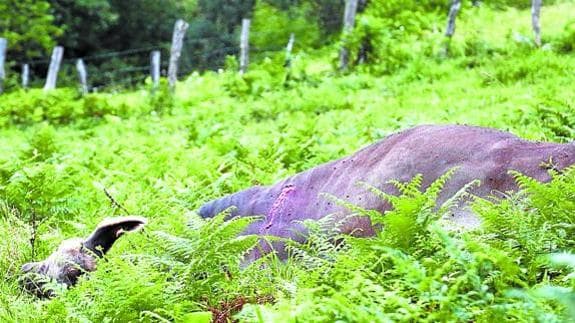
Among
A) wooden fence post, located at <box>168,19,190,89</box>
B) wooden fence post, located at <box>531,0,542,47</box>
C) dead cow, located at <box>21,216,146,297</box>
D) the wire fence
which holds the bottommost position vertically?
the wire fence

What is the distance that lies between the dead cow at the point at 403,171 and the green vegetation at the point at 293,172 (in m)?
0.24

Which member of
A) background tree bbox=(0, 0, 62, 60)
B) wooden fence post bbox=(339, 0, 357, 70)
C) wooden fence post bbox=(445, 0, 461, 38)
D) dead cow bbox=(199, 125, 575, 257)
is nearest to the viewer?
dead cow bbox=(199, 125, 575, 257)

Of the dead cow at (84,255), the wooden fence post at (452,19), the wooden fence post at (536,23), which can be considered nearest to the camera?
the dead cow at (84,255)

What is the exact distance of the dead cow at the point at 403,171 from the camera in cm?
353

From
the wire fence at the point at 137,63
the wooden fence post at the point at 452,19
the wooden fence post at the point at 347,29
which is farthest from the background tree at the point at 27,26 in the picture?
the wooden fence post at the point at 452,19

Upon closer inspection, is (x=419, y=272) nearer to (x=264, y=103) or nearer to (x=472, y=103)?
(x=472, y=103)

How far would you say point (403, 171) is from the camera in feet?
12.9

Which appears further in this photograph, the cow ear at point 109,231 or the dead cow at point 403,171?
the cow ear at point 109,231

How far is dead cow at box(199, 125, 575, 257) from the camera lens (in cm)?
353

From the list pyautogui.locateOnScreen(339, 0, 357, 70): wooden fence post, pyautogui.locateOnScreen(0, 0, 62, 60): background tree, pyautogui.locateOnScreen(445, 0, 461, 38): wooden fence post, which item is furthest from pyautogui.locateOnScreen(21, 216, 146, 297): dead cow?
Result: pyautogui.locateOnScreen(0, 0, 62, 60): background tree

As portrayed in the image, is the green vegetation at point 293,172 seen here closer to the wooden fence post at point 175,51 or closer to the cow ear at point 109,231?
the cow ear at point 109,231

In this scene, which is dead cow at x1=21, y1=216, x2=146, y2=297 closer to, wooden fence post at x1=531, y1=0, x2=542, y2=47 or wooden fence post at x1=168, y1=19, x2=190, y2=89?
wooden fence post at x1=531, y1=0, x2=542, y2=47

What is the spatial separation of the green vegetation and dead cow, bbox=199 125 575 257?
243 millimetres

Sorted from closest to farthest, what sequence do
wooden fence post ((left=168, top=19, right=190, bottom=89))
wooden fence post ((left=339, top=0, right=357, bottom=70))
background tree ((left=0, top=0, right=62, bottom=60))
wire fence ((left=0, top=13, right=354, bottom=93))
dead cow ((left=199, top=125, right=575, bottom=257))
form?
1. dead cow ((left=199, top=125, right=575, bottom=257))
2. wooden fence post ((left=168, top=19, right=190, bottom=89))
3. wooden fence post ((left=339, top=0, right=357, bottom=70))
4. wire fence ((left=0, top=13, right=354, bottom=93))
5. background tree ((left=0, top=0, right=62, bottom=60))
